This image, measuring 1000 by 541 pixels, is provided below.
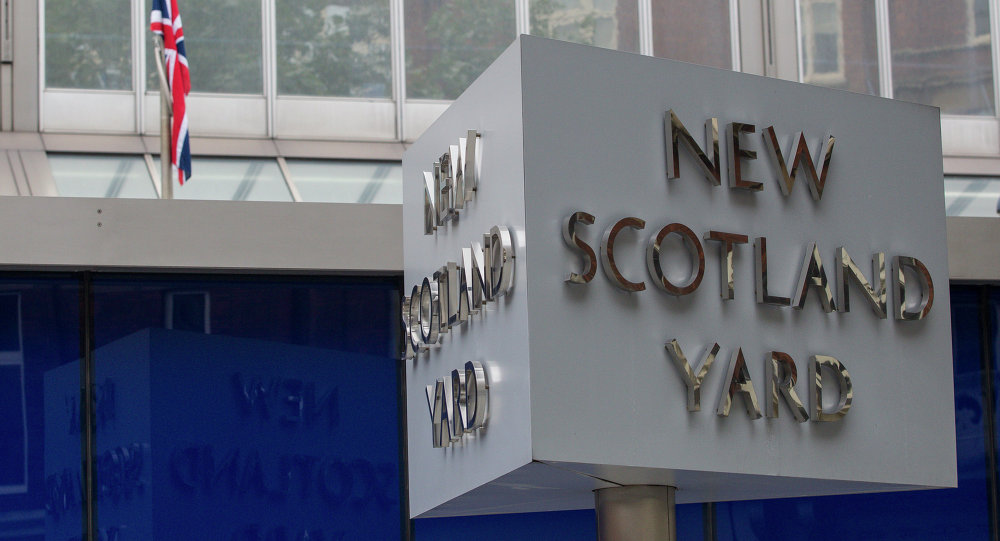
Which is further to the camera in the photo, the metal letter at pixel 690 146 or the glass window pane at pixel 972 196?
the glass window pane at pixel 972 196

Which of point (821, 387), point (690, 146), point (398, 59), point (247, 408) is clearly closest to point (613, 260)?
point (690, 146)

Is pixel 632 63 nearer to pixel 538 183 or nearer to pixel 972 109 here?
pixel 538 183

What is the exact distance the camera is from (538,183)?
21.6 ft

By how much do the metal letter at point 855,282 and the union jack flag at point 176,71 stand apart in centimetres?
658

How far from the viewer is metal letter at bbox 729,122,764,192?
706 centimetres

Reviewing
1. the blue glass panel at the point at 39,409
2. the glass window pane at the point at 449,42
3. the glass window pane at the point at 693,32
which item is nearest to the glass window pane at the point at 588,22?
the glass window pane at the point at 693,32

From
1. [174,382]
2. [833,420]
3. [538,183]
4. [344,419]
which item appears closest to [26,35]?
[174,382]

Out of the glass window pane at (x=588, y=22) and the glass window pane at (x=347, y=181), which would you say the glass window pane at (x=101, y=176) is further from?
the glass window pane at (x=588, y=22)

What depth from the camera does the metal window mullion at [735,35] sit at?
579 inches

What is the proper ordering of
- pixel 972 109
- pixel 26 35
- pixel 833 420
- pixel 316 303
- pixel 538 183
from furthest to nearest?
pixel 972 109 → pixel 26 35 → pixel 316 303 → pixel 833 420 → pixel 538 183

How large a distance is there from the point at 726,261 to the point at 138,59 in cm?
799

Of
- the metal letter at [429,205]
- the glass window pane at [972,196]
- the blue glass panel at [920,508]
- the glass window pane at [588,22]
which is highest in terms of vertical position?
the glass window pane at [588,22]

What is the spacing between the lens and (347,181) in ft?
43.0

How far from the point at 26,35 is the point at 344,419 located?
4607 mm
